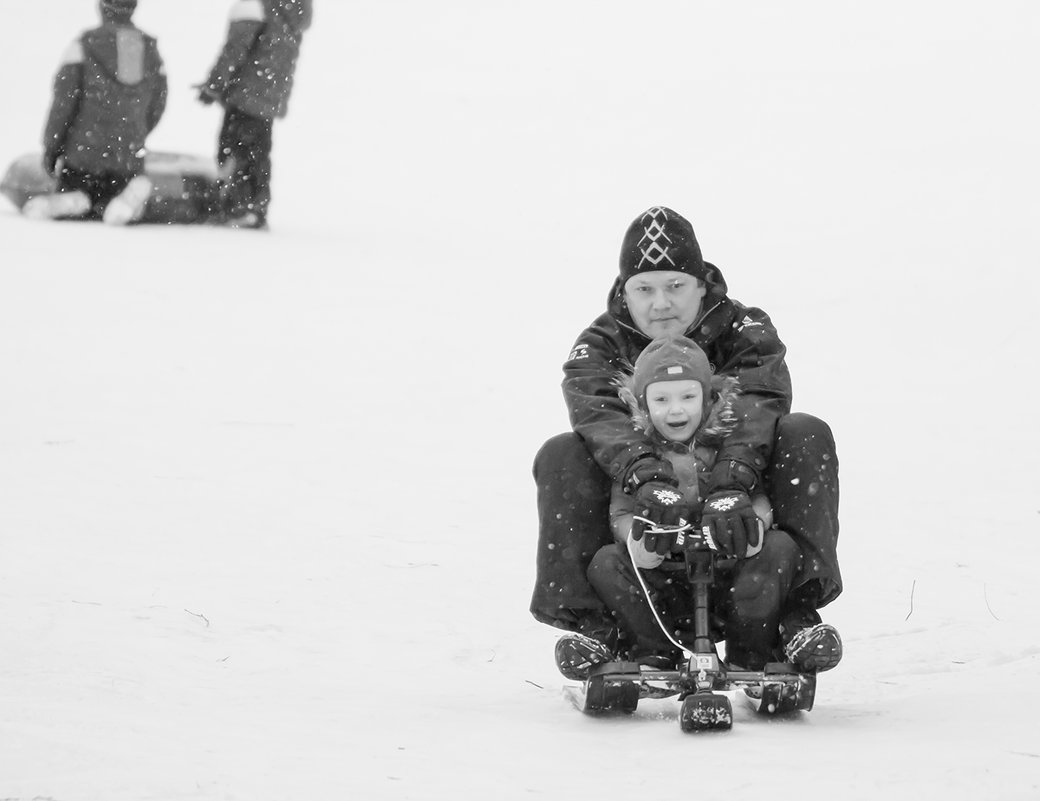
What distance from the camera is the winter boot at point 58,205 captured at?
926 cm

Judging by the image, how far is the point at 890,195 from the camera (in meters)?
11.3

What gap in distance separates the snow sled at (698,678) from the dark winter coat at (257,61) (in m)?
→ 6.86

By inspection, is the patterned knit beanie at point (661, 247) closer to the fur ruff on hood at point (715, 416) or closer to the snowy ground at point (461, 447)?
the fur ruff on hood at point (715, 416)

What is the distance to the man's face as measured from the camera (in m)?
3.65

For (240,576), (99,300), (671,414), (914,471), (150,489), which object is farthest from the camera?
(99,300)

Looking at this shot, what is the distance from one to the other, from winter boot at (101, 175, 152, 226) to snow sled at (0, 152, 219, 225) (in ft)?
0.26

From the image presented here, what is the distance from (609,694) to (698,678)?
8.5 inches

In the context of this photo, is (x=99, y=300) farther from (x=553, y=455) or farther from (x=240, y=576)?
(x=553, y=455)

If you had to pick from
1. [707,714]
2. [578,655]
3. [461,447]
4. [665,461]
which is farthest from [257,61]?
[707,714]

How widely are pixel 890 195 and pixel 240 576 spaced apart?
7861mm

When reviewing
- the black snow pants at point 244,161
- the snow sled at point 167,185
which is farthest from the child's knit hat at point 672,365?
the black snow pants at point 244,161

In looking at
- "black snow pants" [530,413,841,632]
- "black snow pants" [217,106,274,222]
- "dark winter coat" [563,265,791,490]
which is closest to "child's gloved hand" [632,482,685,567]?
"dark winter coat" [563,265,791,490]

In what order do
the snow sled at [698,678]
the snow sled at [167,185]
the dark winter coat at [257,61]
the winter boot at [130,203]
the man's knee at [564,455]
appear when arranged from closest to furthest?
1. the snow sled at [698,678]
2. the man's knee at [564,455]
3. the winter boot at [130,203]
4. the snow sled at [167,185]
5. the dark winter coat at [257,61]

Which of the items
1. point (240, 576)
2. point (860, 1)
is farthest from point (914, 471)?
point (860, 1)
